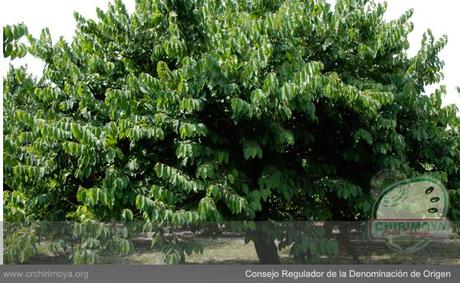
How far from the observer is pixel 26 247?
5438 millimetres

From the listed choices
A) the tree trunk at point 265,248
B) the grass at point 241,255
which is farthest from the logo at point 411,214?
the tree trunk at point 265,248

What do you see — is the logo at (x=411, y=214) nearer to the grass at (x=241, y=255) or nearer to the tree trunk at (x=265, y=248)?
the grass at (x=241, y=255)

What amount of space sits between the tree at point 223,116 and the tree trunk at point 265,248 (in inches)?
0.7

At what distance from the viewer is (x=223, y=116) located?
5.71 metres

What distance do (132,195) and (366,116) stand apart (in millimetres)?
2833

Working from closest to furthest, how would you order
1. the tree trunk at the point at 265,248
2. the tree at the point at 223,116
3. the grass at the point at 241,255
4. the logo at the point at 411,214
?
the tree at the point at 223,116
the grass at the point at 241,255
the tree trunk at the point at 265,248
the logo at the point at 411,214

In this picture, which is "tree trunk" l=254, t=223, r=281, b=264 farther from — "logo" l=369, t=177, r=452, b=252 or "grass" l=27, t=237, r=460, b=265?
"logo" l=369, t=177, r=452, b=252

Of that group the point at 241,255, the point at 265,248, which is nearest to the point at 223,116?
the point at 265,248

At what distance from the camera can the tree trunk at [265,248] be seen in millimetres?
5961

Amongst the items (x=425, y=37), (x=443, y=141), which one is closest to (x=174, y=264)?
(x=443, y=141)

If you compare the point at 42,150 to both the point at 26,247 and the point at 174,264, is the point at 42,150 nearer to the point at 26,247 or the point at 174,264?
the point at 26,247

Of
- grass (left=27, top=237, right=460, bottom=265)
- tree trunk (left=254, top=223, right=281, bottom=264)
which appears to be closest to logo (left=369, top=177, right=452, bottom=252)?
grass (left=27, top=237, right=460, bottom=265)

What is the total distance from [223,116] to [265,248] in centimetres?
180

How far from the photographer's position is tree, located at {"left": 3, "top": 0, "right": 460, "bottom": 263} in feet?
16.6
